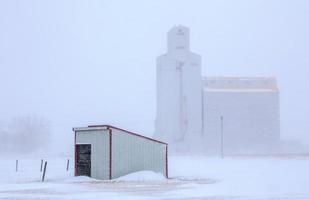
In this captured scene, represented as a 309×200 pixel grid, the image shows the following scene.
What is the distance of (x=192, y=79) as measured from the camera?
8825 centimetres

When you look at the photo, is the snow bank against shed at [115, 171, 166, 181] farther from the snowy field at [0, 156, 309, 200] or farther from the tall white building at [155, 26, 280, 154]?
the tall white building at [155, 26, 280, 154]

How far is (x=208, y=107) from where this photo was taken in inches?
3533

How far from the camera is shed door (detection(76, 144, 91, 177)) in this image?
105ft

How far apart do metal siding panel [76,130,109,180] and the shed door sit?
1.21ft

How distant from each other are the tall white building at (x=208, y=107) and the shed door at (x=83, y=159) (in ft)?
181

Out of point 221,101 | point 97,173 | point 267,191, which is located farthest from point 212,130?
point 267,191

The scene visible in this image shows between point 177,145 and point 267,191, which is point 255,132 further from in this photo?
point 267,191

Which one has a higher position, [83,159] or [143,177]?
[83,159]

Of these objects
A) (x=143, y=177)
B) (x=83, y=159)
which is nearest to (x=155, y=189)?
(x=143, y=177)

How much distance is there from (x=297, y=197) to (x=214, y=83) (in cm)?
7139

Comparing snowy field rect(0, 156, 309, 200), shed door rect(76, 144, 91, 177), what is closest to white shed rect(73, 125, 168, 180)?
shed door rect(76, 144, 91, 177)

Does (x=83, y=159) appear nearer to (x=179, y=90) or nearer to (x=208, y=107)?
(x=179, y=90)

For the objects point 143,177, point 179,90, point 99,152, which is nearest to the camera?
point 143,177

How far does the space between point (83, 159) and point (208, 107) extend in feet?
193
